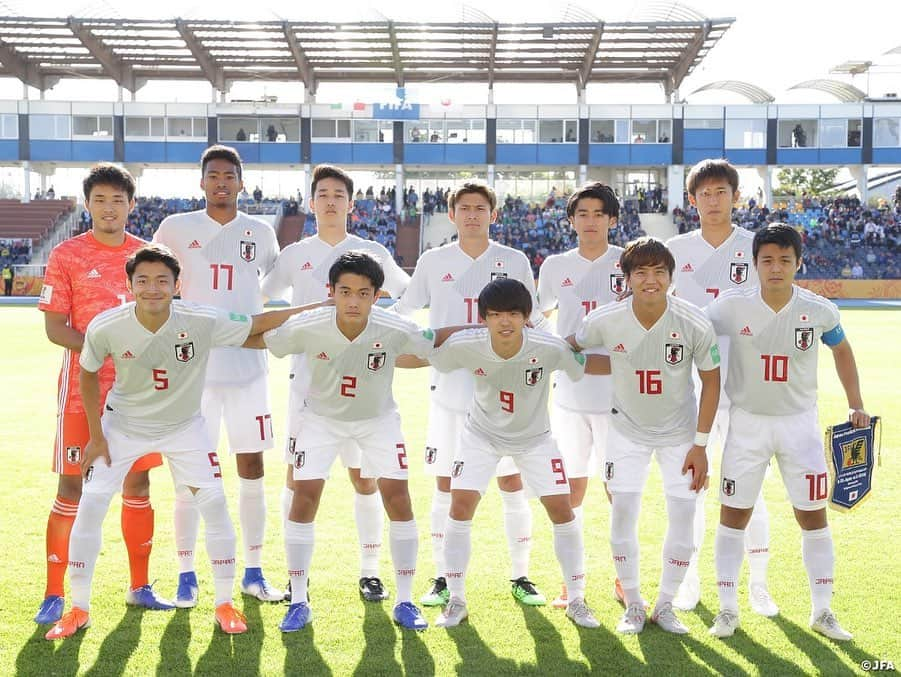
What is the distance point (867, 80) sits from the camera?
47.5 m

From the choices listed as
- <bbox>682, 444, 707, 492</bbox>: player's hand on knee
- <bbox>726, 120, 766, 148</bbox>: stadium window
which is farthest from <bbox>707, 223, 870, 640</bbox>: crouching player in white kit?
<bbox>726, 120, 766, 148</bbox>: stadium window

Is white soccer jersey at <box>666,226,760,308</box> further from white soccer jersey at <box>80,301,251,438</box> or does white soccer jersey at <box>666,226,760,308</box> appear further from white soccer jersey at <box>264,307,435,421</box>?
white soccer jersey at <box>80,301,251,438</box>

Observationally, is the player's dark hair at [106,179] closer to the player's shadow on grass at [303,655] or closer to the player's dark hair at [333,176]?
the player's dark hair at [333,176]

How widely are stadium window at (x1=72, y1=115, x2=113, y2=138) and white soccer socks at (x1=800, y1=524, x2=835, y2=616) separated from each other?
155 ft

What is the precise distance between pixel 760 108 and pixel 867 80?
6.59m

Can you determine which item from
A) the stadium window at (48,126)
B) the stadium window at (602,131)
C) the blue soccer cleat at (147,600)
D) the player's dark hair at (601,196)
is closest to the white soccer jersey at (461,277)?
the player's dark hair at (601,196)

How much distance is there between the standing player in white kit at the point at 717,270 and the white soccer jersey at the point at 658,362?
46 cm

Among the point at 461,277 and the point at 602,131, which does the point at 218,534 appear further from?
the point at 602,131

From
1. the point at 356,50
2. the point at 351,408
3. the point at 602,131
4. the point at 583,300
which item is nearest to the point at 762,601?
the point at 583,300

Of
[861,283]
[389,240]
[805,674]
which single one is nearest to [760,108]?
[861,283]

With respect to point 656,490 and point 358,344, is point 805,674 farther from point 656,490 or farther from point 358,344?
point 656,490

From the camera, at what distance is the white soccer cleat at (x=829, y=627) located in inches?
164

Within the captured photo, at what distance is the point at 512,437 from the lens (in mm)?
4469

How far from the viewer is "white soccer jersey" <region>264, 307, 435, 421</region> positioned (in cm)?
443
